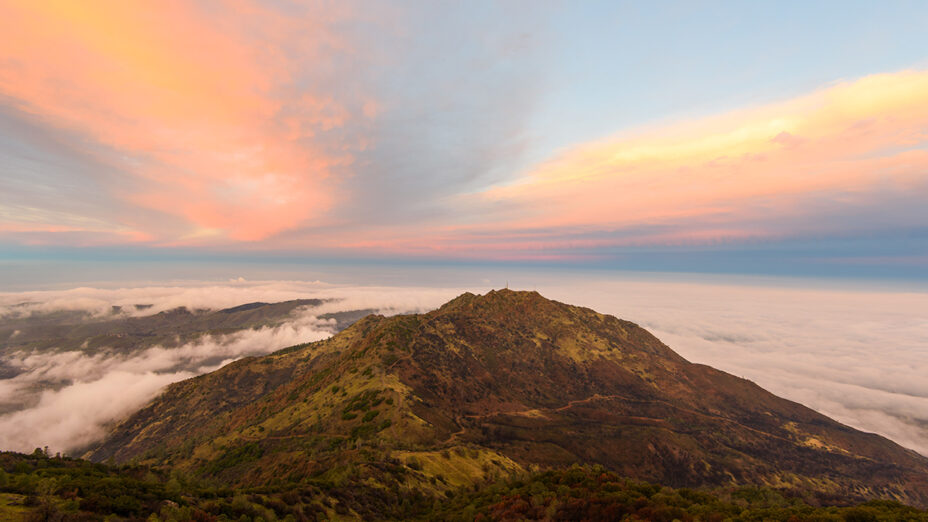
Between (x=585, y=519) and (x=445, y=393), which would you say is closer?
(x=585, y=519)

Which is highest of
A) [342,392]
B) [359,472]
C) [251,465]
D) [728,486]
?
[359,472]

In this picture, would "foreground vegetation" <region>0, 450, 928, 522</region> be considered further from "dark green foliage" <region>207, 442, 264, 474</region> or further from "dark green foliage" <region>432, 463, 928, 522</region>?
"dark green foliage" <region>207, 442, 264, 474</region>

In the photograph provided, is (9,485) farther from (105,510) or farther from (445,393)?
(445,393)

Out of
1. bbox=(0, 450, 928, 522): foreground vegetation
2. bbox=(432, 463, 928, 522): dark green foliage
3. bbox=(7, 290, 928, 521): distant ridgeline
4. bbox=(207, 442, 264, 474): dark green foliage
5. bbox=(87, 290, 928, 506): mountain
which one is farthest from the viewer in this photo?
bbox=(207, 442, 264, 474): dark green foliage

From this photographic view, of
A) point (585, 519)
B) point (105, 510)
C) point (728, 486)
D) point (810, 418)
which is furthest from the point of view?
point (810, 418)

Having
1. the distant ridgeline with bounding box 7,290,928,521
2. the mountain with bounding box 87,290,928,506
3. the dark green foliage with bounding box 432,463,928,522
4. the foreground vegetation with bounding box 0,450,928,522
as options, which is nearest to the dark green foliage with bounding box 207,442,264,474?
the mountain with bounding box 87,290,928,506

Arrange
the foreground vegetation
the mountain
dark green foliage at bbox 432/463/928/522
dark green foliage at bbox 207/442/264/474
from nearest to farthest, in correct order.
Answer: the foreground vegetation → dark green foliage at bbox 432/463/928/522 → the mountain → dark green foliage at bbox 207/442/264/474

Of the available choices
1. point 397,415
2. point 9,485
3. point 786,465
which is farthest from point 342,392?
point 786,465
